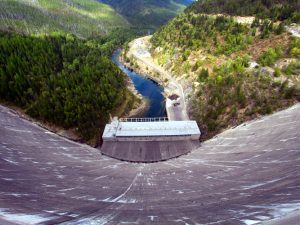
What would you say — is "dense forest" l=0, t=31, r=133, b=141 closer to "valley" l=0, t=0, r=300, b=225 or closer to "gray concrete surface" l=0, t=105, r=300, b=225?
"valley" l=0, t=0, r=300, b=225

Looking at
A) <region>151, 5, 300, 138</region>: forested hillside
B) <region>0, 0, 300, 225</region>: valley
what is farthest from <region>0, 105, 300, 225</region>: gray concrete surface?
<region>151, 5, 300, 138</region>: forested hillside

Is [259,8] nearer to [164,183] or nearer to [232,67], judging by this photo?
[232,67]

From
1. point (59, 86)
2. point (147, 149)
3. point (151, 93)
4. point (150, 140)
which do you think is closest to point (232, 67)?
point (151, 93)

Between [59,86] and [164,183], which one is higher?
[59,86]

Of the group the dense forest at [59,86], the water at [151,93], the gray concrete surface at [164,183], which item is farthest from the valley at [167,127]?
the water at [151,93]

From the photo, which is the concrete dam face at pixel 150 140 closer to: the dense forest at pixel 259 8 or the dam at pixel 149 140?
the dam at pixel 149 140

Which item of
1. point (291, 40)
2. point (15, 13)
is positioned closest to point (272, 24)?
point (291, 40)

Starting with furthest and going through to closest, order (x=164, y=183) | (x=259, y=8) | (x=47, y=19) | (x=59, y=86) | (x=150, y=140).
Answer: (x=47, y=19) < (x=259, y=8) < (x=59, y=86) < (x=150, y=140) < (x=164, y=183)
